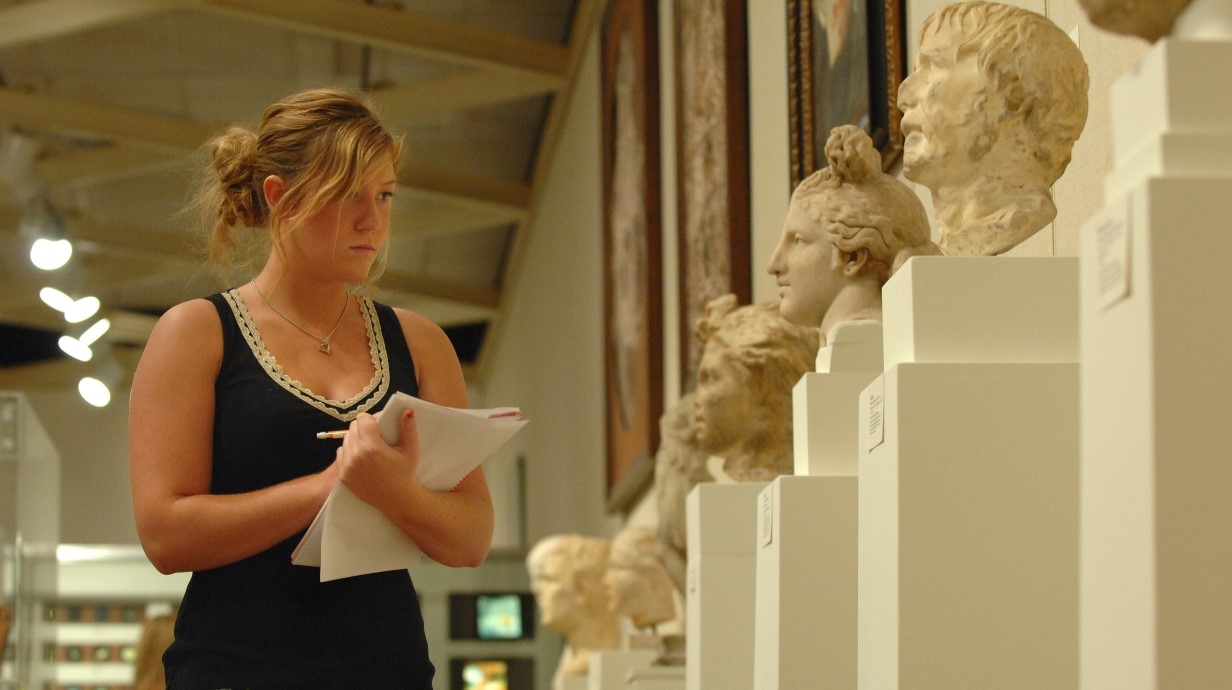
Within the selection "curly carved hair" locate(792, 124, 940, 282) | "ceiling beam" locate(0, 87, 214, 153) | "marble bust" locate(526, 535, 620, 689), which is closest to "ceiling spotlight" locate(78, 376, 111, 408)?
"ceiling beam" locate(0, 87, 214, 153)

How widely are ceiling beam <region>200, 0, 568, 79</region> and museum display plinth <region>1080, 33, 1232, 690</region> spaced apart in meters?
12.8

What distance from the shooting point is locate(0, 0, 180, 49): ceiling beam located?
1423 cm

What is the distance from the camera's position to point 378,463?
2686mm

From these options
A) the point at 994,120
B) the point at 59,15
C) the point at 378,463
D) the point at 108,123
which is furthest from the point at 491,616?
the point at 378,463

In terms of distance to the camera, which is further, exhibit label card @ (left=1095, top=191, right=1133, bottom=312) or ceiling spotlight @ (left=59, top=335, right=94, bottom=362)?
ceiling spotlight @ (left=59, top=335, right=94, bottom=362)

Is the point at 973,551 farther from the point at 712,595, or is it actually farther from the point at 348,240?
the point at 712,595

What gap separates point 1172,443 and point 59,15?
44.7ft

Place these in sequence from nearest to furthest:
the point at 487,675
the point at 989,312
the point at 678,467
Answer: the point at 989,312 → the point at 678,467 → the point at 487,675

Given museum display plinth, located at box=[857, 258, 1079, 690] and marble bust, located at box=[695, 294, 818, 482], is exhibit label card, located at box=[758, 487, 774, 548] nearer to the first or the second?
museum display plinth, located at box=[857, 258, 1079, 690]

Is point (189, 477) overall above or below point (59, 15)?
below

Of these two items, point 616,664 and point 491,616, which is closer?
point 616,664

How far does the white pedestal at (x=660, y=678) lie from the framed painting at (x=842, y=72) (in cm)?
195

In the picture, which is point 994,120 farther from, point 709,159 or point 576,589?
point 576,589

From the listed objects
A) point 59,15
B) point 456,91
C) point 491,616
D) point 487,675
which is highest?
point 59,15
